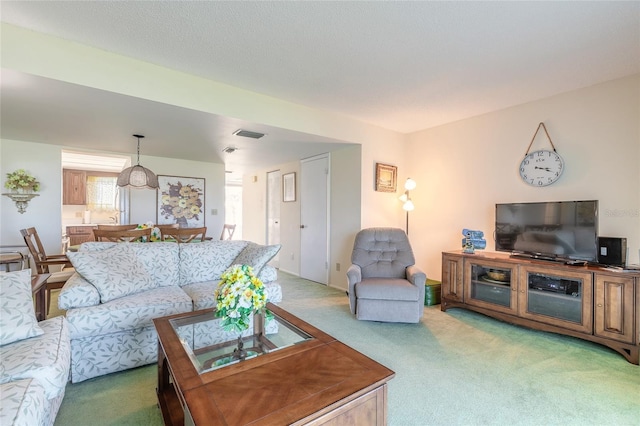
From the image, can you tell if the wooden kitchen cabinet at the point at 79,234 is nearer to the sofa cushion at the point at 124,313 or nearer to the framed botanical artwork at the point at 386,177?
the sofa cushion at the point at 124,313

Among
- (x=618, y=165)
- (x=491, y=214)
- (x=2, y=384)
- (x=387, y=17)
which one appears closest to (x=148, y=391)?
(x=2, y=384)

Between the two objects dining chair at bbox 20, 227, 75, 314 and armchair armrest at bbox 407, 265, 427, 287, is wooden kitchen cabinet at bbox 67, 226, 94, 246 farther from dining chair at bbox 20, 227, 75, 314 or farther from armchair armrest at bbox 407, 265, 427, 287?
armchair armrest at bbox 407, 265, 427, 287

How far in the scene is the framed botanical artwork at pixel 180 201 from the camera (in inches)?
203

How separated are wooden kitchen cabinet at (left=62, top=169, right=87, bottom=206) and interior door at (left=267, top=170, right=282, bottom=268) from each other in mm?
4217

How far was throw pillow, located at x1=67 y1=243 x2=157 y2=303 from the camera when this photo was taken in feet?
7.00

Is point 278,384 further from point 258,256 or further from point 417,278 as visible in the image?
point 417,278

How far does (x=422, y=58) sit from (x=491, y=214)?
217 centimetres

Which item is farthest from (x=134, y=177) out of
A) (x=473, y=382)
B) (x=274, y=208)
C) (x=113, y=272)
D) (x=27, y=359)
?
(x=473, y=382)

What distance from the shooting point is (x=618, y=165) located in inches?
105

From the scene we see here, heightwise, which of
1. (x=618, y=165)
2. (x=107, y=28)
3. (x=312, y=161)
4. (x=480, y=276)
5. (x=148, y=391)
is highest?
(x=107, y=28)

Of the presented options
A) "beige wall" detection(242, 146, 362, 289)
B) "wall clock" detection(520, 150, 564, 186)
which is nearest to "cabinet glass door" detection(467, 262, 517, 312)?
"wall clock" detection(520, 150, 564, 186)

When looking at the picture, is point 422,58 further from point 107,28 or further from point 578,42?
point 107,28

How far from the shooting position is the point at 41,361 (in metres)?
1.27

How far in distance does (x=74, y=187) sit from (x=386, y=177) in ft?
22.2
